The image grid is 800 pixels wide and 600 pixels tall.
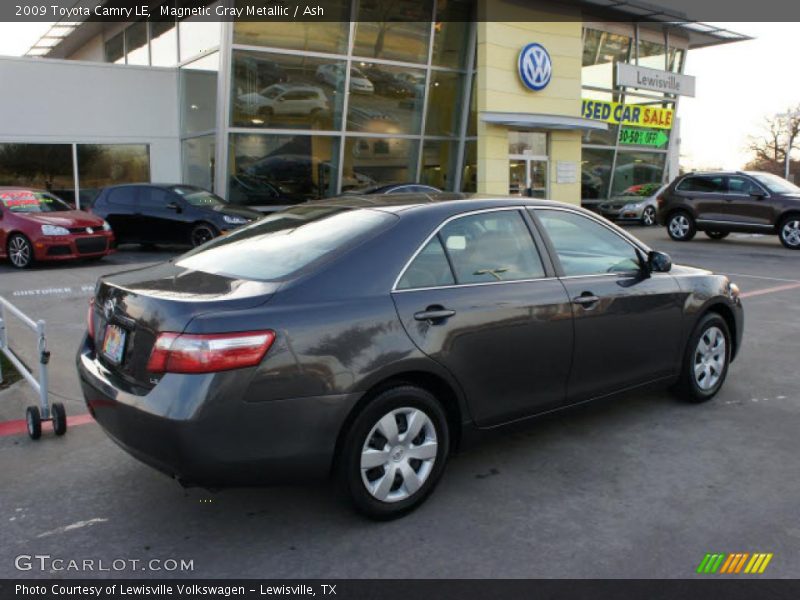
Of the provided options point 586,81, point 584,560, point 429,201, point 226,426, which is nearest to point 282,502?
point 226,426

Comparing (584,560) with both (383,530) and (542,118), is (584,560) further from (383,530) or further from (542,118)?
(542,118)

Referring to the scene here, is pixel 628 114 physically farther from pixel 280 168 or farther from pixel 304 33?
pixel 280 168

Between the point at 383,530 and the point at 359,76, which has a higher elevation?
the point at 359,76

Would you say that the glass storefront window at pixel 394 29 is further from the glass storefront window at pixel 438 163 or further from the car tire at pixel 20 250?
the car tire at pixel 20 250

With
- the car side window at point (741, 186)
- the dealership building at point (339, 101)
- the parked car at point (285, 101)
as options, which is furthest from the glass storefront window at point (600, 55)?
the parked car at point (285, 101)

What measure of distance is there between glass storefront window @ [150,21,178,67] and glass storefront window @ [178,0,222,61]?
0.47 meters

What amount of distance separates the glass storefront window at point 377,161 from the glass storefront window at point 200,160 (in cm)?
358

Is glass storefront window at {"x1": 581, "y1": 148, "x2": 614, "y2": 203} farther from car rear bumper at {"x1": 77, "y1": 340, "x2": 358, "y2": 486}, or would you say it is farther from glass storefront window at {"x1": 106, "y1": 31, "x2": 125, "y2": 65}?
car rear bumper at {"x1": 77, "y1": 340, "x2": 358, "y2": 486}

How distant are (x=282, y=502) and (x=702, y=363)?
3.13m

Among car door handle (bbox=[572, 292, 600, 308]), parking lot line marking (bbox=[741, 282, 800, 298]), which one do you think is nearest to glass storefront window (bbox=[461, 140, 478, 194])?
parking lot line marking (bbox=[741, 282, 800, 298])

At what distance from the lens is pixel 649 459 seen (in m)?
4.25

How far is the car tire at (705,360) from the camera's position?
5.05 metres

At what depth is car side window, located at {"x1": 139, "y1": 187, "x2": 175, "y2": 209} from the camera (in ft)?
49.6

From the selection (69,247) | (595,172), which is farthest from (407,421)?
(595,172)
